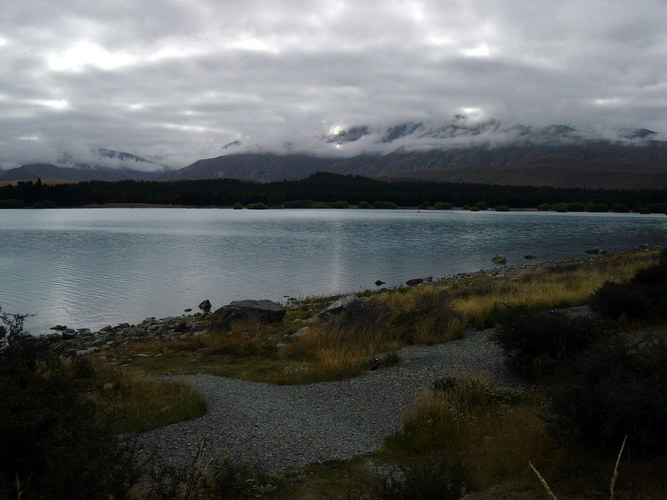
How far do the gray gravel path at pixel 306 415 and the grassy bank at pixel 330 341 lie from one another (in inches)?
29.4

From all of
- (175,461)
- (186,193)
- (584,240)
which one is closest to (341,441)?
(175,461)

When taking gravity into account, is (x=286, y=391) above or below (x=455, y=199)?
below

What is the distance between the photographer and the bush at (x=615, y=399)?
18.5 feet

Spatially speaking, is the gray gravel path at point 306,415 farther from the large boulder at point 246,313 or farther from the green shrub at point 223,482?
the large boulder at point 246,313

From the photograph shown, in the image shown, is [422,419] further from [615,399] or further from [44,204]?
[44,204]

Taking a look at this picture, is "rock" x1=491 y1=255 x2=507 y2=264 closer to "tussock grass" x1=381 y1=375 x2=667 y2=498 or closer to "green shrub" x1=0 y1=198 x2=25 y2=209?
"tussock grass" x1=381 y1=375 x2=667 y2=498

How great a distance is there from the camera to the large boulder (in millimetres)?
17453

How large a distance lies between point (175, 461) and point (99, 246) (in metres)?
47.6

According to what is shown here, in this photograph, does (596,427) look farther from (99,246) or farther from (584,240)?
(584,240)

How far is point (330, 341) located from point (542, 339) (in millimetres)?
5222

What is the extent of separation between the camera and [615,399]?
19.2 feet

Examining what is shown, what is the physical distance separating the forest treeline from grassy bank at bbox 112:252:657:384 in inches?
5637

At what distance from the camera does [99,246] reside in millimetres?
49656

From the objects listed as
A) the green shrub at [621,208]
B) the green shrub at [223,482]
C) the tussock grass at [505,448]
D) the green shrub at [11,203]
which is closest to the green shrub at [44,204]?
the green shrub at [11,203]
